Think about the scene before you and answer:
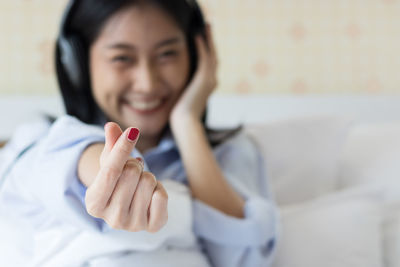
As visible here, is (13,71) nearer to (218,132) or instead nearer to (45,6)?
(45,6)

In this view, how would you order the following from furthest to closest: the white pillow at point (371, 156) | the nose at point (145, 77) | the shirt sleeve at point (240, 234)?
the white pillow at point (371, 156)
the nose at point (145, 77)
the shirt sleeve at point (240, 234)

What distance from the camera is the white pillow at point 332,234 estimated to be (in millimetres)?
698

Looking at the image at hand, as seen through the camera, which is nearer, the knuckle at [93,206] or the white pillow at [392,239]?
the knuckle at [93,206]

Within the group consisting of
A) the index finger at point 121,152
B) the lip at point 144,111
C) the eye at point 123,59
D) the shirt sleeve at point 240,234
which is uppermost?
the index finger at point 121,152

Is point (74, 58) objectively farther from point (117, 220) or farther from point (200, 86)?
point (117, 220)

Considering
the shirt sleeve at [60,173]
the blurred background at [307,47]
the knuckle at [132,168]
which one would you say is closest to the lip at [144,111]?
the shirt sleeve at [60,173]

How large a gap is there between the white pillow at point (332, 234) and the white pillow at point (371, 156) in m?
0.18

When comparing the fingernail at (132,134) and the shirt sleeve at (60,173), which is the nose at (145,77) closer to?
the shirt sleeve at (60,173)

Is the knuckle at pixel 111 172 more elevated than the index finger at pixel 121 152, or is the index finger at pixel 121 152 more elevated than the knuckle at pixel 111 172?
the index finger at pixel 121 152

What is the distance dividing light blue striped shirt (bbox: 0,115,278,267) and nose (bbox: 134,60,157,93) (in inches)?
4.7

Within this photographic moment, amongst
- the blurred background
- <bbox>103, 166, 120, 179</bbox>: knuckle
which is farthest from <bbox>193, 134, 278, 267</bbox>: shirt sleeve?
the blurred background

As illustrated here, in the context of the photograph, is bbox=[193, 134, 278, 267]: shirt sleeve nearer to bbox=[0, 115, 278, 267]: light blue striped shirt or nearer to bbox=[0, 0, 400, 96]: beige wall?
bbox=[0, 115, 278, 267]: light blue striped shirt

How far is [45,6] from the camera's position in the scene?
1326mm

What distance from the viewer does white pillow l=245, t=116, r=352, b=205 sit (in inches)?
39.9
